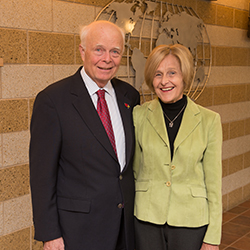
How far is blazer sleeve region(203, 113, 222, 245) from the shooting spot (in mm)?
2074

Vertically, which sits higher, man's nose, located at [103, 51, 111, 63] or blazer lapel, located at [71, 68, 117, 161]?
man's nose, located at [103, 51, 111, 63]

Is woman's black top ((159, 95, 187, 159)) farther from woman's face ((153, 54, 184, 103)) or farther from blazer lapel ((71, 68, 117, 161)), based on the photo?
blazer lapel ((71, 68, 117, 161))

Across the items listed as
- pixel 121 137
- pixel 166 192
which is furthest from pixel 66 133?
pixel 166 192

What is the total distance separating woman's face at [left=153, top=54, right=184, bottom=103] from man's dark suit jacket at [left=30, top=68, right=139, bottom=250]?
0.34 m

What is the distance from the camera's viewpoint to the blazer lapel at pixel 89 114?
6.49ft

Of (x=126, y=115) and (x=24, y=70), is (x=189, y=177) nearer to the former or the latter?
(x=126, y=115)

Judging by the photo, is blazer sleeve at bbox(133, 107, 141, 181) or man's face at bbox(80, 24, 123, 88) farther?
blazer sleeve at bbox(133, 107, 141, 181)

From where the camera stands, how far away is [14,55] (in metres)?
2.58

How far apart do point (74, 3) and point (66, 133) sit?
142 cm

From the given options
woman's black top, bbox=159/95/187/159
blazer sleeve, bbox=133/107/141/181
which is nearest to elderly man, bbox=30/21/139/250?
blazer sleeve, bbox=133/107/141/181

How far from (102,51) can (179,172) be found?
75cm

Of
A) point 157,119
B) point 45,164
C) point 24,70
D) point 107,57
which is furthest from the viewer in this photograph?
point 24,70

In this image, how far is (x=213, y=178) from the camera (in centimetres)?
208

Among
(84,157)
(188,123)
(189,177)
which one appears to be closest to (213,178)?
(189,177)
